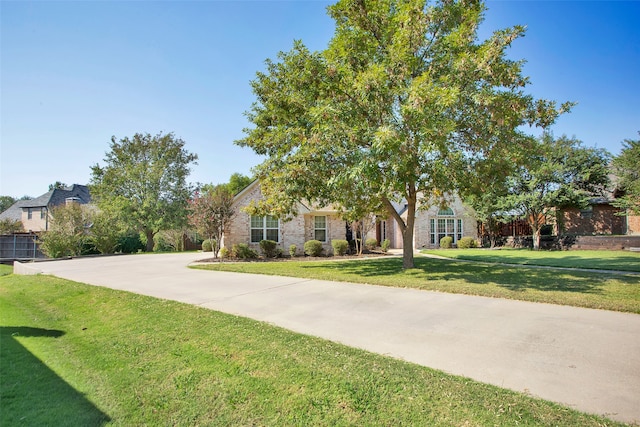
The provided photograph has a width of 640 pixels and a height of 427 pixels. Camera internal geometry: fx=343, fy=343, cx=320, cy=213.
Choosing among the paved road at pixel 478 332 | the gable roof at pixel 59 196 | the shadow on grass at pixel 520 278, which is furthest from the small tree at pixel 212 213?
the gable roof at pixel 59 196

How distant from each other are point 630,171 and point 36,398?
28.5 metres

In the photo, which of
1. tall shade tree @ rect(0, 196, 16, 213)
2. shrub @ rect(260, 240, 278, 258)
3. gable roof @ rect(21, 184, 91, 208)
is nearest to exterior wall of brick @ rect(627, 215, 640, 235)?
shrub @ rect(260, 240, 278, 258)

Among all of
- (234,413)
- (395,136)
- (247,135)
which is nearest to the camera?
(234,413)

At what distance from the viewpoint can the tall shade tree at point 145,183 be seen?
28844mm

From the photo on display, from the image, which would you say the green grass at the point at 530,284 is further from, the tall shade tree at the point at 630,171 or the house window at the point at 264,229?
the tall shade tree at the point at 630,171

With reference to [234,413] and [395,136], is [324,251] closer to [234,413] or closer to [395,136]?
[395,136]

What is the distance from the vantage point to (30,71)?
891cm

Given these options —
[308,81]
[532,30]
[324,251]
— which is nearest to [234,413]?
[308,81]

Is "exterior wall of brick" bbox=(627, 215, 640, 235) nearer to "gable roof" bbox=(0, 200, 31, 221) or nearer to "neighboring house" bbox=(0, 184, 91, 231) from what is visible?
"neighboring house" bbox=(0, 184, 91, 231)

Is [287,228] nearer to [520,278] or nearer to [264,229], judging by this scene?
[264,229]

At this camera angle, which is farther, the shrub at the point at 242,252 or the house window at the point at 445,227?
the house window at the point at 445,227

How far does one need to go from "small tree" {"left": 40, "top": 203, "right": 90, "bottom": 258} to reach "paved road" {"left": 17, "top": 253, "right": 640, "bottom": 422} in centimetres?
1662

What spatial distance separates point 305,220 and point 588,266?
45.9 feet

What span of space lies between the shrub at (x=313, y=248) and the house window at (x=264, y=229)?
6.35ft
